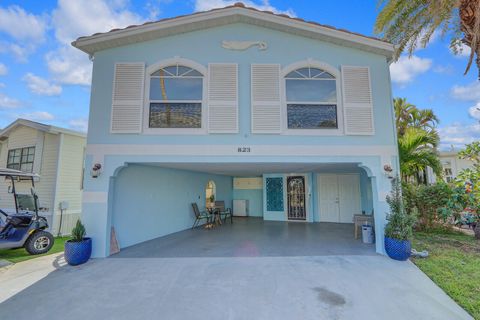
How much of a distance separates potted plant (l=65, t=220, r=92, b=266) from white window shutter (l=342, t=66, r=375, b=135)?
7.54m

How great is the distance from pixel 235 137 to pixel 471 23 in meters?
6.82

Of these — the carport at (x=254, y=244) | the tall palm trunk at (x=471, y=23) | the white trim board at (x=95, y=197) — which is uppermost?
the tall palm trunk at (x=471, y=23)

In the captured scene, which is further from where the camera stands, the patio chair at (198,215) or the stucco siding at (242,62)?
the patio chair at (198,215)

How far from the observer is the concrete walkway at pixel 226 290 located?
335cm

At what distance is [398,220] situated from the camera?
5602 millimetres

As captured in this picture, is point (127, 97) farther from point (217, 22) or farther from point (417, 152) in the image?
point (417, 152)

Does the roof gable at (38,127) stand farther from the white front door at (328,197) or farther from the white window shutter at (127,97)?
the white front door at (328,197)

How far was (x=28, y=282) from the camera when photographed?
4.45m

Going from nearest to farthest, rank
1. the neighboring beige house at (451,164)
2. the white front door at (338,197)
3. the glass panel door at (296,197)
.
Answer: the white front door at (338,197)
the glass panel door at (296,197)
the neighboring beige house at (451,164)

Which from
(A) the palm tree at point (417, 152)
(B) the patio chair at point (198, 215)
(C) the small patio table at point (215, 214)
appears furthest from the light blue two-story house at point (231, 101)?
(C) the small patio table at point (215, 214)

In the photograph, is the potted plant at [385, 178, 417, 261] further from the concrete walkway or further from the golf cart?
the golf cart

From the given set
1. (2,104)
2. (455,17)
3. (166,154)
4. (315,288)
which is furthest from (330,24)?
(2,104)

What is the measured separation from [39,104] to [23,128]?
689 centimetres

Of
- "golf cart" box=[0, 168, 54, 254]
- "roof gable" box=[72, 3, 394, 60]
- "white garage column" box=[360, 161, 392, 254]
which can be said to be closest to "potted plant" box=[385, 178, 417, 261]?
"white garage column" box=[360, 161, 392, 254]
